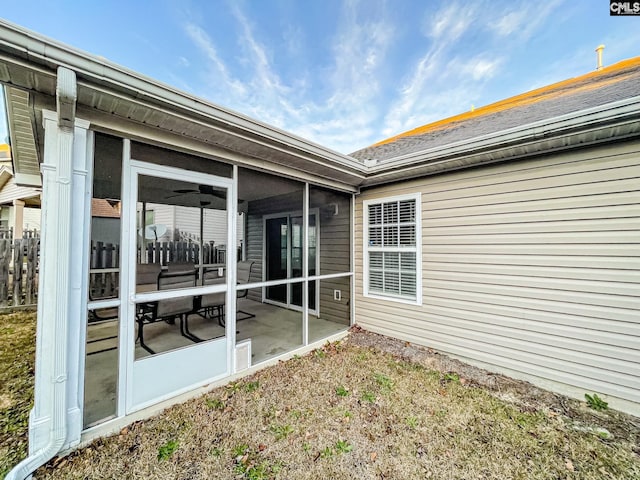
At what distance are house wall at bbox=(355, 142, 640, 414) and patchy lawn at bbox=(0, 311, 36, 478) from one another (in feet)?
14.1

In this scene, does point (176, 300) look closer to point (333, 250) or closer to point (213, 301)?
point (213, 301)

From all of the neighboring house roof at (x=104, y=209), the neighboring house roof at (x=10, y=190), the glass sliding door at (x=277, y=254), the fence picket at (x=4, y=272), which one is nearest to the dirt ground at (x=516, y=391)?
the glass sliding door at (x=277, y=254)

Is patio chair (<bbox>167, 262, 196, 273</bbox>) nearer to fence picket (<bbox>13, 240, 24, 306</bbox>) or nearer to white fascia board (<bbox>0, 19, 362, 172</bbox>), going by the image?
white fascia board (<bbox>0, 19, 362, 172</bbox>)

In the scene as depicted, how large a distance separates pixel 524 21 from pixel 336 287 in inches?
A: 236

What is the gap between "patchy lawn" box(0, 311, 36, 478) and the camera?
1.99 meters

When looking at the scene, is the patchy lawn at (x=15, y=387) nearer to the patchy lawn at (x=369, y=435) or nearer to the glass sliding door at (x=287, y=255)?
the patchy lawn at (x=369, y=435)

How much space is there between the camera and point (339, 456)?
2010mm

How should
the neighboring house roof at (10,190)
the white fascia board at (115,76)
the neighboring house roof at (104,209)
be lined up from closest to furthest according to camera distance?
1. the white fascia board at (115,76)
2. the neighboring house roof at (104,209)
3. the neighboring house roof at (10,190)

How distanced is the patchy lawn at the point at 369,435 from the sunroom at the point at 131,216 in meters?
0.35

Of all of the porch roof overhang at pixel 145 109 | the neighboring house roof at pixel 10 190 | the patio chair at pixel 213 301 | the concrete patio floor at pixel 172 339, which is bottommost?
the concrete patio floor at pixel 172 339

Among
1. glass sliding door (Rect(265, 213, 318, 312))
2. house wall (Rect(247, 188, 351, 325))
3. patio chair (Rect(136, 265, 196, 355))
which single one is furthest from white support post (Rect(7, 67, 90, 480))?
glass sliding door (Rect(265, 213, 318, 312))

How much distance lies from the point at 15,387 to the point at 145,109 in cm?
326

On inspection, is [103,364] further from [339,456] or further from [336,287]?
[336,287]

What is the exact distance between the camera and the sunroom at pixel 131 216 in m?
1.85
